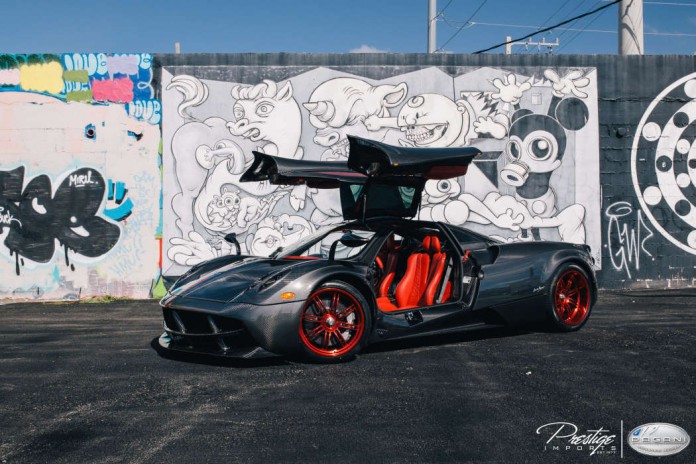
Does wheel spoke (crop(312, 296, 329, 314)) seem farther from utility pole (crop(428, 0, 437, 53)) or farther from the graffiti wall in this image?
utility pole (crop(428, 0, 437, 53))

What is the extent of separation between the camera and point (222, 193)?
41.1ft

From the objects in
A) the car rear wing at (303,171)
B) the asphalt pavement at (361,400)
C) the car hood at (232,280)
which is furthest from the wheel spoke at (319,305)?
the car rear wing at (303,171)

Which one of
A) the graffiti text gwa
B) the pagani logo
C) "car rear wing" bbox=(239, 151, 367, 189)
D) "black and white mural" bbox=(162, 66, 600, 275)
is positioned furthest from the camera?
the graffiti text gwa

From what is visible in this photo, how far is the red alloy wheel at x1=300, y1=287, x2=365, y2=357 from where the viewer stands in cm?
583

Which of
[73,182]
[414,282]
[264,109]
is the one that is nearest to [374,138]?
[264,109]

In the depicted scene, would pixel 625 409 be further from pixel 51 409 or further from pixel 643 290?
pixel 643 290

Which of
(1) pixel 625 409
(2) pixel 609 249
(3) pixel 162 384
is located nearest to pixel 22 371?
(3) pixel 162 384

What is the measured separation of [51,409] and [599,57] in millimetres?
11130

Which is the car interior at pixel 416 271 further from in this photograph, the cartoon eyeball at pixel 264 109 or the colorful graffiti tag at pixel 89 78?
the colorful graffiti tag at pixel 89 78

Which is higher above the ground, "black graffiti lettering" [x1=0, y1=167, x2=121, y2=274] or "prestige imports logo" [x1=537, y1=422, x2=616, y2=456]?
"black graffiti lettering" [x1=0, y1=167, x2=121, y2=274]

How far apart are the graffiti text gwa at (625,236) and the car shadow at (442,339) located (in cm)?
577

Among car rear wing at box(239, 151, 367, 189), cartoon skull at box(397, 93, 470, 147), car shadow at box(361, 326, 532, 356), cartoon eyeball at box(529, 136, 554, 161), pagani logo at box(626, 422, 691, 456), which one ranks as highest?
cartoon skull at box(397, 93, 470, 147)

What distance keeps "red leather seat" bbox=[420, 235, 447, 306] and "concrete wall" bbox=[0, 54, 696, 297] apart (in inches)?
224

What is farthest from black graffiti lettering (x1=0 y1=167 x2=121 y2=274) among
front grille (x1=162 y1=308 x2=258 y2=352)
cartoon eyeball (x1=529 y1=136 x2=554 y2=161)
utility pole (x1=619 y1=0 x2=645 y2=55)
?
utility pole (x1=619 y1=0 x2=645 y2=55)
